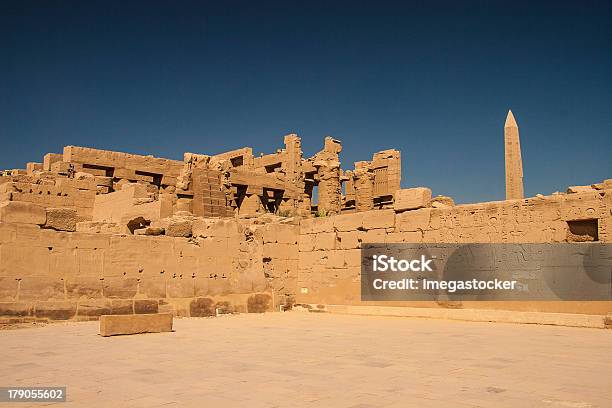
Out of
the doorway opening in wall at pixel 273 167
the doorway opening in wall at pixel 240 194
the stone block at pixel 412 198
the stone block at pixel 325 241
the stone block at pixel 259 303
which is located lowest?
the stone block at pixel 259 303

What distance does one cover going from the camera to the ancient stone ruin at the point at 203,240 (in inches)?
386

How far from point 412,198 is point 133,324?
6.61m

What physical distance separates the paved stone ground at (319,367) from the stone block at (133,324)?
0.22m

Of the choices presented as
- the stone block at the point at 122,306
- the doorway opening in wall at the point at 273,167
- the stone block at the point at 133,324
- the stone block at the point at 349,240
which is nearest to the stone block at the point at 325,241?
the stone block at the point at 349,240

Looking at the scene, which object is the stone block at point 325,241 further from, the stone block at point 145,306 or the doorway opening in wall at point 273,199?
the doorway opening in wall at point 273,199

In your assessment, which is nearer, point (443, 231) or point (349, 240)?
point (443, 231)

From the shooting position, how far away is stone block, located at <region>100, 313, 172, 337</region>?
799 centimetres

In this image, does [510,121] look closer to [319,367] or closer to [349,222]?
[349,222]

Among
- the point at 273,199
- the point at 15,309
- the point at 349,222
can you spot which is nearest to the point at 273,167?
the point at 273,199

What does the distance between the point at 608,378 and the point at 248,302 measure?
9105 millimetres

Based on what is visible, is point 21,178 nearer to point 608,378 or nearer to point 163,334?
point 163,334

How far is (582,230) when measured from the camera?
986cm

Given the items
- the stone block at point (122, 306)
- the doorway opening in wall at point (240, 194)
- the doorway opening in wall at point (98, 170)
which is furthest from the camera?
the doorway opening in wall at point (240, 194)

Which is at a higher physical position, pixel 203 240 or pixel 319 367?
pixel 203 240
